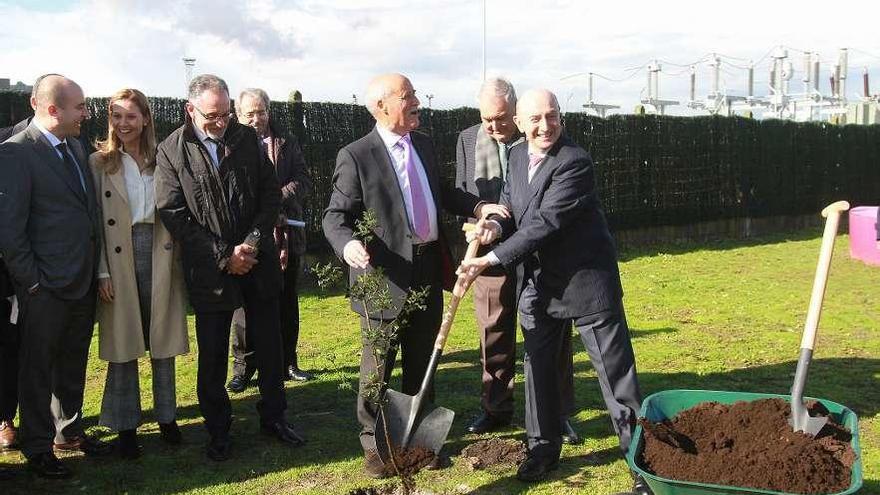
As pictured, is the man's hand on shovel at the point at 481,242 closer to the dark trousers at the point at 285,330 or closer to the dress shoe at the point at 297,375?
Result: the dark trousers at the point at 285,330

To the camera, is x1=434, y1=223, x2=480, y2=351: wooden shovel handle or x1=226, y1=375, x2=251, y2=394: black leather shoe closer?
x1=434, y1=223, x2=480, y2=351: wooden shovel handle

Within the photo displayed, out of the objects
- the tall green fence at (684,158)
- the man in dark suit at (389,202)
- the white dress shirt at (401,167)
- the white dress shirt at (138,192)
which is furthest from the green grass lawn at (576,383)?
the tall green fence at (684,158)

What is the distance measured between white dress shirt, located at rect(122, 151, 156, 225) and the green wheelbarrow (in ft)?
9.73

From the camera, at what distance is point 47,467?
462cm

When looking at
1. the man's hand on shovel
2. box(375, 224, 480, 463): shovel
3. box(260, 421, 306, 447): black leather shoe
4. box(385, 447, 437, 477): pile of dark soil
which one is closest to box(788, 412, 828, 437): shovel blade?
the man's hand on shovel

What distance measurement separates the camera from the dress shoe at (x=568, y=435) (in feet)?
16.9

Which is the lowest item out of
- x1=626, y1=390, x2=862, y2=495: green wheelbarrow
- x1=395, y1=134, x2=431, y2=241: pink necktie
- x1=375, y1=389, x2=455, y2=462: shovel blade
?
x1=375, y1=389, x2=455, y2=462: shovel blade

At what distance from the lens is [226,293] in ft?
15.9

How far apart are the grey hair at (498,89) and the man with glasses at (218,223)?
55.3 inches

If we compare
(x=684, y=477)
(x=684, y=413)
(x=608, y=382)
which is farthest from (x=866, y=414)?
(x=684, y=477)

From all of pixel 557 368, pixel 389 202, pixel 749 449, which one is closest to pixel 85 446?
pixel 389 202

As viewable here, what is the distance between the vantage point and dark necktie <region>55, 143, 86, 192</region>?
15.1 feet

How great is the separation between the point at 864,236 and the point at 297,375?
1001 cm

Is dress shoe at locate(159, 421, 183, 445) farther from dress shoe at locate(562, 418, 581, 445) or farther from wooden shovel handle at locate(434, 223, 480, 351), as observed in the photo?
dress shoe at locate(562, 418, 581, 445)
